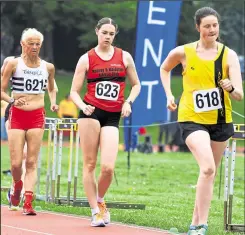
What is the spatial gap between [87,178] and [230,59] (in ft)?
7.18

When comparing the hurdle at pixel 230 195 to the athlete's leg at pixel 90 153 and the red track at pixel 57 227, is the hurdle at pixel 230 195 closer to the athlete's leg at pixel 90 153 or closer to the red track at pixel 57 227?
the red track at pixel 57 227

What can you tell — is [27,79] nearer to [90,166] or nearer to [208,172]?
[90,166]

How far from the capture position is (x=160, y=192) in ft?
52.6

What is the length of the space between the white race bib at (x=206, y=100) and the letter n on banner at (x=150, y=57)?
8923mm

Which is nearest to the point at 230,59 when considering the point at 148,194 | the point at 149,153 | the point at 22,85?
the point at 22,85

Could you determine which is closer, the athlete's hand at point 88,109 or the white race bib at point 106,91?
the athlete's hand at point 88,109

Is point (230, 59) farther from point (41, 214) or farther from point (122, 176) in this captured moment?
point (122, 176)

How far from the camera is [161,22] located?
18016 mm

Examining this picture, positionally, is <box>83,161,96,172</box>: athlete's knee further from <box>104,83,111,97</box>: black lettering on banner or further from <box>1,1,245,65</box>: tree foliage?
<box>1,1,245,65</box>: tree foliage

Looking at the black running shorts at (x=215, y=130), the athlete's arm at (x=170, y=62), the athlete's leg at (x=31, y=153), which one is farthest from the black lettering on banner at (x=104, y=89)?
the athlete's leg at (x=31, y=153)

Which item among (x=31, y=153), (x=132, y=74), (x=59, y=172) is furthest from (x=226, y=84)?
(x=59, y=172)

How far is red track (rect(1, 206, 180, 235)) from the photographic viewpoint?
928cm

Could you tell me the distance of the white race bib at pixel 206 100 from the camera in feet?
28.4

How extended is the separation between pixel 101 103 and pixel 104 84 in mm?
192
